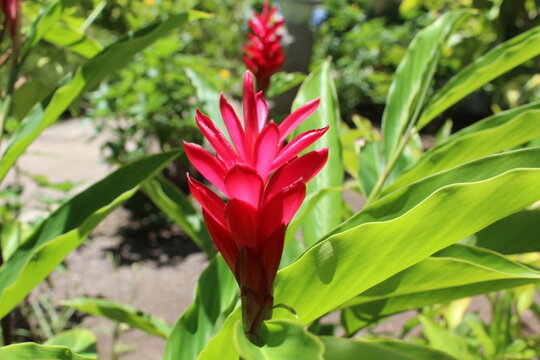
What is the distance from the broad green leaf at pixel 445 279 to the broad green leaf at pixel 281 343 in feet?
0.73

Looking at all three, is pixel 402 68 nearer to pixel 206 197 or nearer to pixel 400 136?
pixel 400 136

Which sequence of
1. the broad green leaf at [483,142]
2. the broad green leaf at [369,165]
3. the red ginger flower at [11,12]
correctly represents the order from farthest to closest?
the broad green leaf at [369,165], the red ginger flower at [11,12], the broad green leaf at [483,142]

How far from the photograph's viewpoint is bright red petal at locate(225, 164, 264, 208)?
1.34ft

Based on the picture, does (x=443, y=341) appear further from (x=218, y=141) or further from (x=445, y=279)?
(x=218, y=141)

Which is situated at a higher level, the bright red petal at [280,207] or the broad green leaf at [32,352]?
the bright red petal at [280,207]

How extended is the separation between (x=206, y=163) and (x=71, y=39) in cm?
86

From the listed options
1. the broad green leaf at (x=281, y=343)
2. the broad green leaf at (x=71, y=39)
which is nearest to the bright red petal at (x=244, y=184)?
the broad green leaf at (x=281, y=343)

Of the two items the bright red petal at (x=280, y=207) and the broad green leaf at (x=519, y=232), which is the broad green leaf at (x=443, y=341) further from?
the bright red petal at (x=280, y=207)

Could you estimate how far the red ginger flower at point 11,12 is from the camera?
0.92 metres

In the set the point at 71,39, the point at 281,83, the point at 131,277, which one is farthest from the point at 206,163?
the point at 131,277

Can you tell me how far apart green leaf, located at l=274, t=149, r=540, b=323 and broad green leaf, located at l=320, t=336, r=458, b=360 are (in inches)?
3.0

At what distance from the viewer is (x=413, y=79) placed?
3.23ft

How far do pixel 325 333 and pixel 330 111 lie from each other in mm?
608

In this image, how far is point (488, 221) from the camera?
0.49 m
